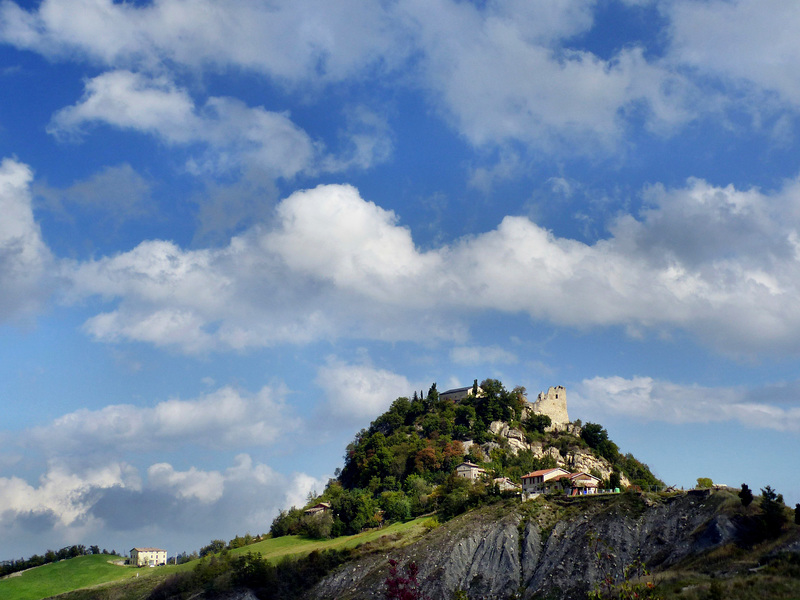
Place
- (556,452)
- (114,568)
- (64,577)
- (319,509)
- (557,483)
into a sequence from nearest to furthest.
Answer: (557,483) → (64,577) → (319,509) → (114,568) → (556,452)

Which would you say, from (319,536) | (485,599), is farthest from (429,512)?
(485,599)

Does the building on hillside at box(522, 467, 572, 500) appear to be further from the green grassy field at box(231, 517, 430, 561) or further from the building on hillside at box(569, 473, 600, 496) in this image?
the green grassy field at box(231, 517, 430, 561)

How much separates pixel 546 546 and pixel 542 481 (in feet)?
92.4

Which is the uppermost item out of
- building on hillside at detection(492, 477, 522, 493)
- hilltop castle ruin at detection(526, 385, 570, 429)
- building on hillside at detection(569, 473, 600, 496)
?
hilltop castle ruin at detection(526, 385, 570, 429)

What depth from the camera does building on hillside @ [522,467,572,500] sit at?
374 feet

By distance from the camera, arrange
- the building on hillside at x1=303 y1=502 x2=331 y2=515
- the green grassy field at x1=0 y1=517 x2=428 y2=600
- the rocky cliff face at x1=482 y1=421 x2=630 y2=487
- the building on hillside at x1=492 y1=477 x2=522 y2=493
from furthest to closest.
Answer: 1. the rocky cliff face at x1=482 y1=421 x2=630 y2=487
2. the building on hillside at x1=303 y1=502 x2=331 y2=515
3. the building on hillside at x1=492 y1=477 x2=522 y2=493
4. the green grassy field at x1=0 y1=517 x2=428 y2=600

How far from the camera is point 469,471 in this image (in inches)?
5379

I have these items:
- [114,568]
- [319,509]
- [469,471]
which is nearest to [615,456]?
[469,471]

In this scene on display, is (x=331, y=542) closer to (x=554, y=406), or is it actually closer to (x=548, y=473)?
(x=548, y=473)

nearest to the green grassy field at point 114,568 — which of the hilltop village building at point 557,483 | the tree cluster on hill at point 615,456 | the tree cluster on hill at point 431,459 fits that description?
the tree cluster on hill at point 431,459

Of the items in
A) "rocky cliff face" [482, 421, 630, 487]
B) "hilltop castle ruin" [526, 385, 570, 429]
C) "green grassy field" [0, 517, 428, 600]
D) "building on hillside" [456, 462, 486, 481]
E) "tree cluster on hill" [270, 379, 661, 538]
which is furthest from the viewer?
"hilltop castle ruin" [526, 385, 570, 429]

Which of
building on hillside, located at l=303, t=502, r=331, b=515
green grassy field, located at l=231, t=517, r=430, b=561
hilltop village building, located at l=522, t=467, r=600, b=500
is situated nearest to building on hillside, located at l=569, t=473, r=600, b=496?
hilltop village building, located at l=522, t=467, r=600, b=500

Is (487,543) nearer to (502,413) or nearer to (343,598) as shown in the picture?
(343,598)

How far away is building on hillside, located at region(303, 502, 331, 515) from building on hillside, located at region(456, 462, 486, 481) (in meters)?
25.8
